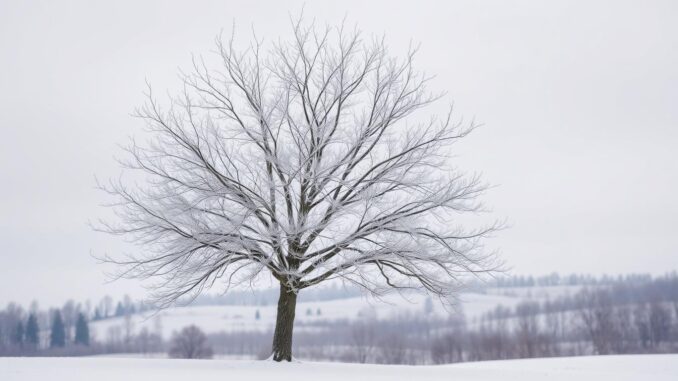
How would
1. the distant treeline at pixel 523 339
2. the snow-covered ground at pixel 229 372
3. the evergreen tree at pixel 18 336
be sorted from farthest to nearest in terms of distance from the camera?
the evergreen tree at pixel 18 336
the distant treeline at pixel 523 339
the snow-covered ground at pixel 229 372

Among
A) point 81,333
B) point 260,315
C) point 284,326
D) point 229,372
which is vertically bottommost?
point 260,315

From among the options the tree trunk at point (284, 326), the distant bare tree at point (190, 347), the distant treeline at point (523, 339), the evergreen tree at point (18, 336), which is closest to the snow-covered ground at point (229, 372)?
the tree trunk at point (284, 326)

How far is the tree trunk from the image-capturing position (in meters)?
15.1

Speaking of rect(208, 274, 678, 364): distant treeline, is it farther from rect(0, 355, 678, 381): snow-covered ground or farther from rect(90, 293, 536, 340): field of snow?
rect(0, 355, 678, 381): snow-covered ground

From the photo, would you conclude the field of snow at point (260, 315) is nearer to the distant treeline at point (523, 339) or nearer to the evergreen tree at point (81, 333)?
the distant treeline at point (523, 339)

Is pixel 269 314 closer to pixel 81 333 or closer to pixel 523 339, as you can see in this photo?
pixel 81 333

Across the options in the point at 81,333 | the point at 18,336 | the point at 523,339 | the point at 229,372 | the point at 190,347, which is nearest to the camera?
the point at 229,372

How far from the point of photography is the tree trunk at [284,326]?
15.1 m

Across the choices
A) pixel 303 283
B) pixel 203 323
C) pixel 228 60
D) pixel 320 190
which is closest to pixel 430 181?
pixel 320 190

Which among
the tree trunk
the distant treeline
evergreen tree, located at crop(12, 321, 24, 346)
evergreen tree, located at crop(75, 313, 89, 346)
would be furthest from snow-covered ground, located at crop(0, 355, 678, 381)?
evergreen tree, located at crop(75, 313, 89, 346)

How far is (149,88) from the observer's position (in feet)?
49.3

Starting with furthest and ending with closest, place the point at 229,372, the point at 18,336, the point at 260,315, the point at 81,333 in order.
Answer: the point at 260,315 → the point at 81,333 → the point at 18,336 → the point at 229,372

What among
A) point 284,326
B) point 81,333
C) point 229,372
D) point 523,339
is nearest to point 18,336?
point 81,333

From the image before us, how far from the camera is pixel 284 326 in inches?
602
